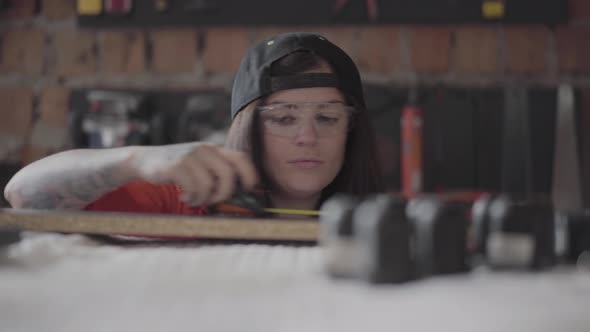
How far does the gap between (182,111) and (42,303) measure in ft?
5.58

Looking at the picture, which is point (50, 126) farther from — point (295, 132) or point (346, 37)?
point (295, 132)

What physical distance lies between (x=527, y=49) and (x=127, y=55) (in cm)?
142

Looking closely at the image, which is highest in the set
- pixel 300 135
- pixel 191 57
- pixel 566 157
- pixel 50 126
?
pixel 191 57

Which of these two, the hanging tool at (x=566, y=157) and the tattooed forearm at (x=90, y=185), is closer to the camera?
the tattooed forearm at (x=90, y=185)

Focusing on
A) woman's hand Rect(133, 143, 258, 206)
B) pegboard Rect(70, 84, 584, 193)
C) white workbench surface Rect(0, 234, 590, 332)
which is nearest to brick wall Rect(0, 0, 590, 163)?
pegboard Rect(70, 84, 584, 193)

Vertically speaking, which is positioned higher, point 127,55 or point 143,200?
point 127,55

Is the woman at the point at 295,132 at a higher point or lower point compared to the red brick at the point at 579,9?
lower

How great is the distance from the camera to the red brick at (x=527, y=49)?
2.07 metres

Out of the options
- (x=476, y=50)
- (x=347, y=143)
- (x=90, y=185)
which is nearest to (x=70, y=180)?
(x=90, y=185)

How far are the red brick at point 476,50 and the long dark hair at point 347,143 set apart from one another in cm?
91

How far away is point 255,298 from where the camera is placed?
43cm

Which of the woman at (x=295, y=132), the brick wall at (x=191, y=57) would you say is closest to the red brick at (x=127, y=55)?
the brick wall at (x=191, y=57)

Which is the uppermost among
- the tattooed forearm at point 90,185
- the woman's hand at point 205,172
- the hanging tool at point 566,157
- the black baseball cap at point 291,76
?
the black baseball cap at point 291,76

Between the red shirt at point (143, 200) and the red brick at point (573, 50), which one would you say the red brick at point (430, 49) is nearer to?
the red brick at point (573, 50)
